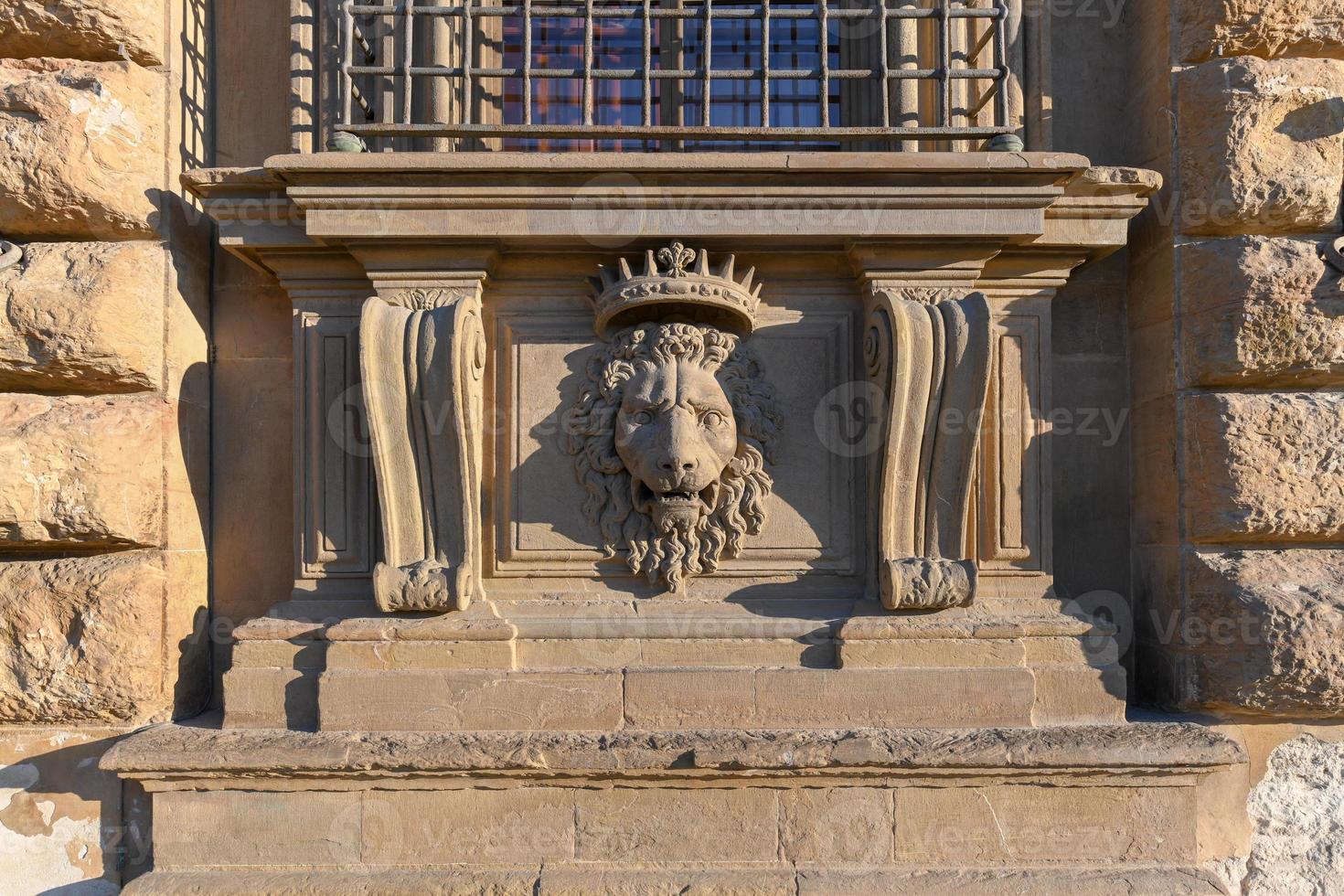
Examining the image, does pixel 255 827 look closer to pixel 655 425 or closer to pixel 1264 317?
pixel 655 425

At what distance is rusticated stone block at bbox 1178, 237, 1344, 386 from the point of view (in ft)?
9.64

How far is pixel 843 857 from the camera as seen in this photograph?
2.81m

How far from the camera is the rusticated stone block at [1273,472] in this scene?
2924 millimetres

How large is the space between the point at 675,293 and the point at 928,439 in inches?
35.6

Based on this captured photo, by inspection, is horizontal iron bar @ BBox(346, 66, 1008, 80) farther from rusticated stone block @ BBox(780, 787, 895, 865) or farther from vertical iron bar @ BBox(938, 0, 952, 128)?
rusticated stone block @ BBox(780, 787, 895, 865)

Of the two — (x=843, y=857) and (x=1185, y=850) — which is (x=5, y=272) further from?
(x=1185, y=850)

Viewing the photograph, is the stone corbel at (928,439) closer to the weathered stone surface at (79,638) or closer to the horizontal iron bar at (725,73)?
the horizontal iron bar at (725,73)

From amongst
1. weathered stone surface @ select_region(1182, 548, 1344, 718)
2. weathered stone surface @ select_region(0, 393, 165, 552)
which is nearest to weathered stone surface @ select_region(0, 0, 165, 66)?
weathered stone surface @ select_region(0, 393, 165, 552)

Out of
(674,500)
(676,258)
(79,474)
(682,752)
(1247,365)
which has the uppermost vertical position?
(676,258)

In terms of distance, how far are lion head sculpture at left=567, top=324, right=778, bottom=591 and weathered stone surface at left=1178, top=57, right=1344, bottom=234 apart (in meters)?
1.55

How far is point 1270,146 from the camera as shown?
3.00 m

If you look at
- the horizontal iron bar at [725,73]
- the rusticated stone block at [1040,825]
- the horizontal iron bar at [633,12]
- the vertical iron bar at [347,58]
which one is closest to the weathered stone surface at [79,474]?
the vertical iron bar at [347,58]

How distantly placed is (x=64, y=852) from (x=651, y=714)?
188 centimetres

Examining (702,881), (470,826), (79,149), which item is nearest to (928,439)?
(702,881)
